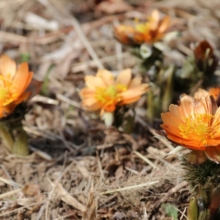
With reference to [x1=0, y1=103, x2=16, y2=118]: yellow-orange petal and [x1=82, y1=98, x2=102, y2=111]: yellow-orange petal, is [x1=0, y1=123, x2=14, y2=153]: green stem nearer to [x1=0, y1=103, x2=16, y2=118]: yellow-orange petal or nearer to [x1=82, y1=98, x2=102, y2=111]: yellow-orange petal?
[x1=0, y1=103, x2=16, y2=118]: yellow-orange petal

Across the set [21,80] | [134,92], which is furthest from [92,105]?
[21,80]

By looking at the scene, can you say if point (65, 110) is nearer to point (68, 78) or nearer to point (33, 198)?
point (68, 78)

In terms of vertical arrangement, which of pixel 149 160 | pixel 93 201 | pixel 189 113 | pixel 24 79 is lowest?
pixel 149 160

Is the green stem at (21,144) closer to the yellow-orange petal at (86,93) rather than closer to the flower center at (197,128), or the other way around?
the yellow-orange petal at (86,93)

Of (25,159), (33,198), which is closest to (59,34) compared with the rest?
(25,159)

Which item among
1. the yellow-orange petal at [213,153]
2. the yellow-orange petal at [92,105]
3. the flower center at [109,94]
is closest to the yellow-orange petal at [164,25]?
the flower center at [109,94]

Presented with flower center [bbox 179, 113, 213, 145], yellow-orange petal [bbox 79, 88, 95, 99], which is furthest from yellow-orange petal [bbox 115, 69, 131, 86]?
flower center [bbox 179, 113, 213, 145]
